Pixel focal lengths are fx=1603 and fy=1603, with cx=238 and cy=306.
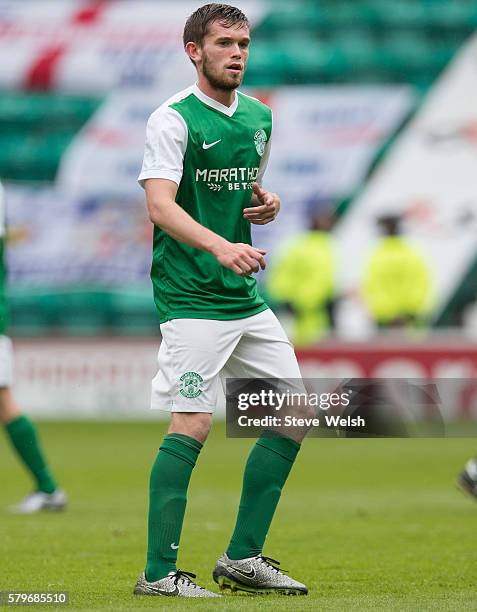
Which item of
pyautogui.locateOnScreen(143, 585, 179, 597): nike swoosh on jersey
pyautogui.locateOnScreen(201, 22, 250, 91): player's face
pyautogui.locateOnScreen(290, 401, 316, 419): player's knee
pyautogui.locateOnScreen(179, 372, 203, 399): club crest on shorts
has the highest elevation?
pyautogui.locateOnScreen(201, 22, 250, 91): player's face

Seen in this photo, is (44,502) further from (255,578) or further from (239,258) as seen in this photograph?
(239,258)

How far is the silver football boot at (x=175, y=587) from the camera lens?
546 centimetres

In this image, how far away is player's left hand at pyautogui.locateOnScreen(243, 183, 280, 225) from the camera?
5.70 m

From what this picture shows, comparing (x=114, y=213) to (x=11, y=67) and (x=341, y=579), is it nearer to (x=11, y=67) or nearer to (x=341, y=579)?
(x=11, y=67)

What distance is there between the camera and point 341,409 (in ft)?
17.7

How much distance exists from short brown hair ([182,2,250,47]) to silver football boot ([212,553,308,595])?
1.86 meters

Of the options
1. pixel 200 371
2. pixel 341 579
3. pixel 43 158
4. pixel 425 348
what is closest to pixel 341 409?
pixel 200 371

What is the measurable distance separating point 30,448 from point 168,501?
3565mm

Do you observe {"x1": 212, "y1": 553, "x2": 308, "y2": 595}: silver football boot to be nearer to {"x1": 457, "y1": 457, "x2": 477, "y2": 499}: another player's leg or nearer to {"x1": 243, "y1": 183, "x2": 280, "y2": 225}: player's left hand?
{"x1": 243, "y1": 183, "x2": 280, "y2": 225}: player's left hand

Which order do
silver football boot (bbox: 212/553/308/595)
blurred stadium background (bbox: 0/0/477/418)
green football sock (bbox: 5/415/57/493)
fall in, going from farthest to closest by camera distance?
blurred stadium background (bbox: 0/0/477/418) < green football sock (bbox: 5/415/57/493) < silver football boot (bbox: 212/553/308/595)

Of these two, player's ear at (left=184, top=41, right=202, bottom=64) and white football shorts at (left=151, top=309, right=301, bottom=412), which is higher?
player's ear at (left=184, top=41, right=202, bottom=64)

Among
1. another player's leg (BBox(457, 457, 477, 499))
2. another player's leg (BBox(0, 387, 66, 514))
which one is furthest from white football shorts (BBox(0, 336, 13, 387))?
another player's leg (BBox(457, 457, 477, 499))

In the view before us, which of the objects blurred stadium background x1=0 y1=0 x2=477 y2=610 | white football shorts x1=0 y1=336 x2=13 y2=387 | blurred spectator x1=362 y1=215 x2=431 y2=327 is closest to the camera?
white football shorts x1=0 y1=336 x2=13 y2=387

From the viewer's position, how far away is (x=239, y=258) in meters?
5.30
